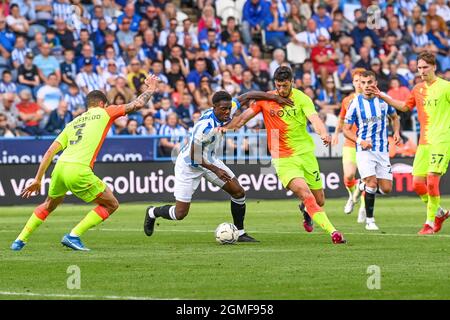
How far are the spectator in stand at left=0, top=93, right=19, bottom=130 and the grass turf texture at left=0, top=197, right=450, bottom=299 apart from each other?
723cm

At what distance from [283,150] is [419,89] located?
8.35ft

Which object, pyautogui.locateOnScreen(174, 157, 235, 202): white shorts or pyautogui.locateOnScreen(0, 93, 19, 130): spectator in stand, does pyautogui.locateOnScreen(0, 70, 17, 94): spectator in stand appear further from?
pyautogui.locateOnScreen(174, 157, 235, 202): white shorts

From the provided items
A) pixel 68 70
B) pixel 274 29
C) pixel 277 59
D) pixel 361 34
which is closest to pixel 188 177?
pixel 68 70

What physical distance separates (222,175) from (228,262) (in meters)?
2.71

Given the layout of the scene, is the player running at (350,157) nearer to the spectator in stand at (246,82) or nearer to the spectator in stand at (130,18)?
the spectator in stand at (246,82)

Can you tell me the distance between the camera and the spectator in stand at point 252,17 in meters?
32.3

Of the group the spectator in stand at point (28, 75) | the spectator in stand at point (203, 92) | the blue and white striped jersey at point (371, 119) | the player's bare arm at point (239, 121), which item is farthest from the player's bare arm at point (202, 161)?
the spectator in stand at point (203, 92)

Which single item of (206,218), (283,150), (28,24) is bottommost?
(206,218)

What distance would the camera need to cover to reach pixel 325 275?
11.5 metres

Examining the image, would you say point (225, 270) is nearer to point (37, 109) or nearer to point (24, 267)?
point (24, 267)

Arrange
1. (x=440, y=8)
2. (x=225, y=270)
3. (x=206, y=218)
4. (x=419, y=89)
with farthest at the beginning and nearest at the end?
(x=440, y=8)
(x=206, y=218)
(x=419, y=89)
(x=225, y=270)

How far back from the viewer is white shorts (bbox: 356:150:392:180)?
1856 centimetres

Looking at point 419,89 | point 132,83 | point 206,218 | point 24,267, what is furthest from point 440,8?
point 24,267

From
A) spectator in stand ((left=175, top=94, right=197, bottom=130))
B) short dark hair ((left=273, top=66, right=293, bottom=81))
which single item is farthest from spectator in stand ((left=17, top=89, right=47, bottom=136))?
short dark hair ((left=273, top=66, right=293, bottom=81))
